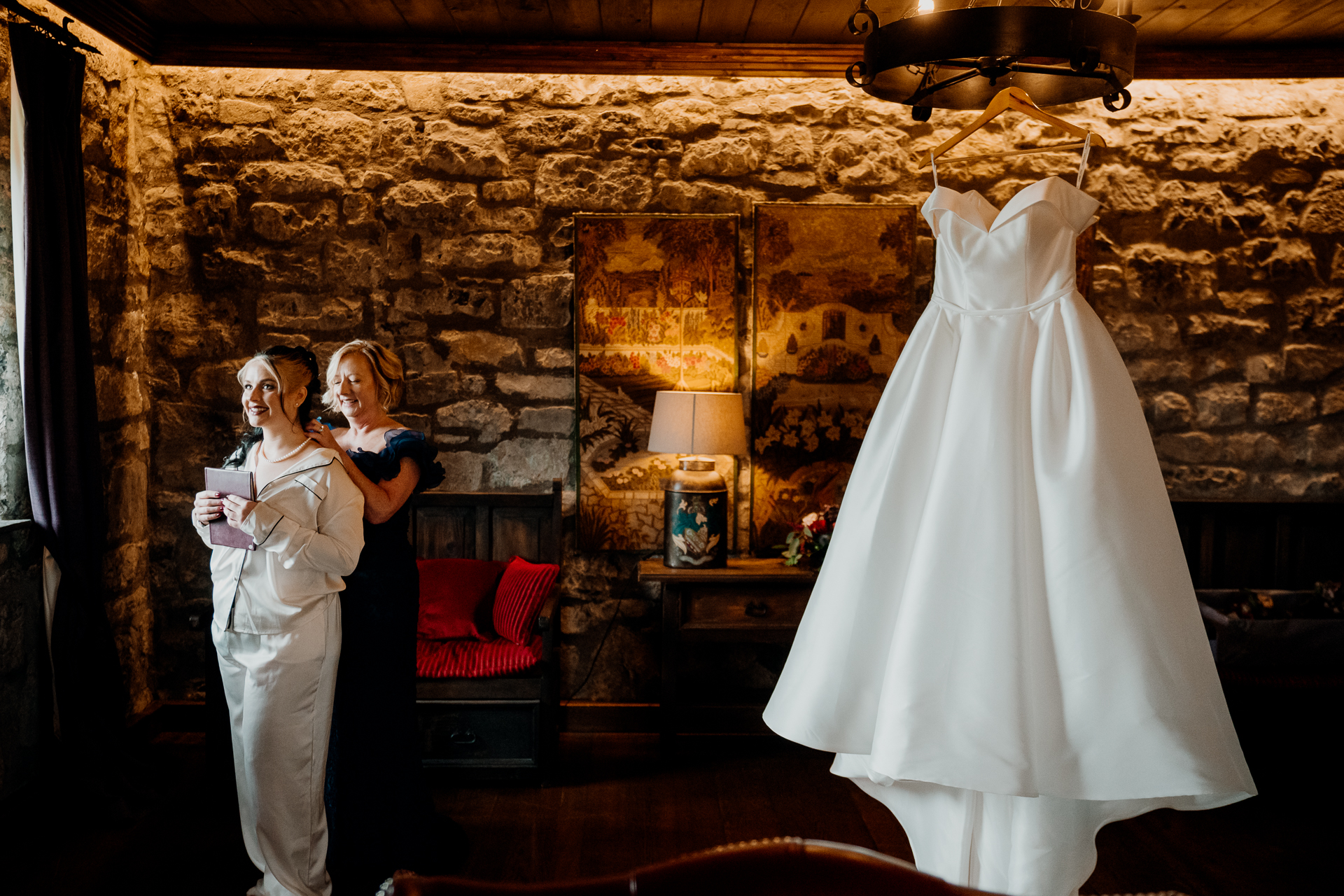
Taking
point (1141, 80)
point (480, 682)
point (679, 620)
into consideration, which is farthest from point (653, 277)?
point (1141, 80)

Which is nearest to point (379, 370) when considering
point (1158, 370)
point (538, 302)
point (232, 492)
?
point (232, 492)

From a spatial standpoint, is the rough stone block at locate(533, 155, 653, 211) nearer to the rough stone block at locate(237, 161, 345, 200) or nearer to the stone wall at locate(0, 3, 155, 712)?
the rough stone block at locate(237, 161, 345, 200)

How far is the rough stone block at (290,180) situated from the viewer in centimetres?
370

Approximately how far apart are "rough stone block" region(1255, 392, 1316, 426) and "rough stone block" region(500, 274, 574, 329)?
9.71ft

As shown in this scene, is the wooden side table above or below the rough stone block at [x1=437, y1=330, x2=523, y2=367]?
below

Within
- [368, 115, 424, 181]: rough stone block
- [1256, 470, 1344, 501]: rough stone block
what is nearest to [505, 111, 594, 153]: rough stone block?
[368, 115, 424, 181]: rough stone block

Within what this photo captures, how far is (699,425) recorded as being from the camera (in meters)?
3.39

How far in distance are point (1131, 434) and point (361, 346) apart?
204 centimetres

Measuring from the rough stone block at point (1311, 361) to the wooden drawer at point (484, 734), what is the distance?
3.39 m

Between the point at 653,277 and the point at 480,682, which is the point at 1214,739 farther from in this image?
the point at 653,277

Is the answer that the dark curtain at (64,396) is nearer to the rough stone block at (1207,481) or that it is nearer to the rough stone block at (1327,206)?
the rough stone block at (1207,481)

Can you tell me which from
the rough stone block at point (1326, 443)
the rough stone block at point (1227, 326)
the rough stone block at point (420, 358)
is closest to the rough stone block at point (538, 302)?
the rough stone block at point (420, 358)

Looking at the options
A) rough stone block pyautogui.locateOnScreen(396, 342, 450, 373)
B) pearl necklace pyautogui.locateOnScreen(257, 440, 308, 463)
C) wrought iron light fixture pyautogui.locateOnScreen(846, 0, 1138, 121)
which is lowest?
pearl necklace pyautogui.locateOnScreen(257, 440, 308, 463)

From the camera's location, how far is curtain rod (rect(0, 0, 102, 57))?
9.23 feet
